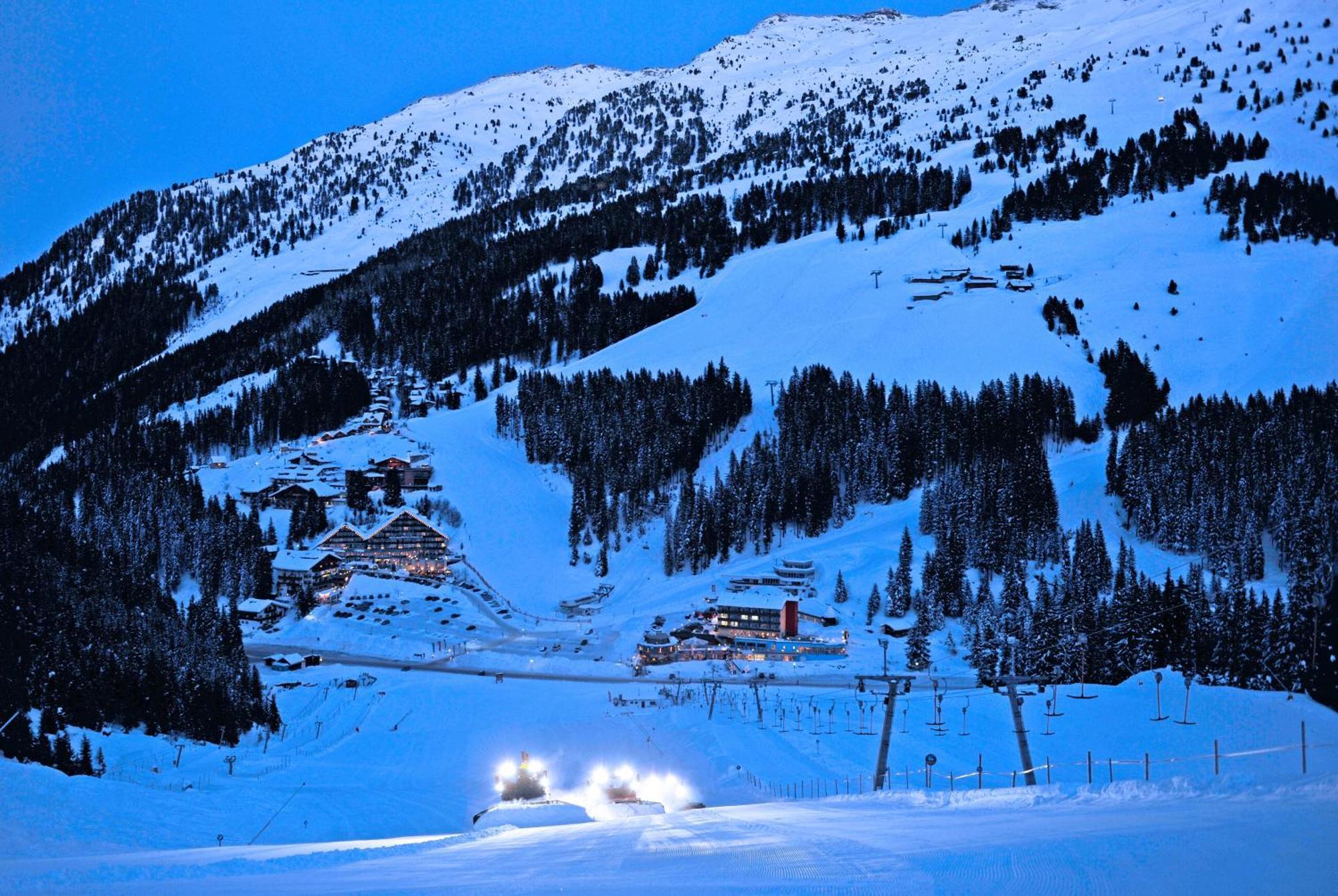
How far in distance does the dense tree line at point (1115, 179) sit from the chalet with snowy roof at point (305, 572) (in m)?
101

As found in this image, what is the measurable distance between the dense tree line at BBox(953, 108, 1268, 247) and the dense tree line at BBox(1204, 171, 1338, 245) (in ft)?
31.8

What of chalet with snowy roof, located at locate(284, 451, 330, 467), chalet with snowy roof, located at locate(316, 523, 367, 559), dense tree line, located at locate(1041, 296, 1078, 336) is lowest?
chalet with snowy roof, located at locate(316, 523, 367, 559)

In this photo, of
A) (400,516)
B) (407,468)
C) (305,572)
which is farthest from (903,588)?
(407,468)

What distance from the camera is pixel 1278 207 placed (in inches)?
4707

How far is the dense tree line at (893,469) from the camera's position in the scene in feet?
219

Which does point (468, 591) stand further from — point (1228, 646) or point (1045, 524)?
point (1228, 646)

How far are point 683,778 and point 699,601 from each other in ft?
102

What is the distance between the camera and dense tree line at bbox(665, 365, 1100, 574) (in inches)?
2633

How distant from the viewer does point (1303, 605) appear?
39.7 meters

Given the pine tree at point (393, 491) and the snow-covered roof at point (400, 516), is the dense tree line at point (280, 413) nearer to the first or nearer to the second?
the pine tree at point (393, 491)

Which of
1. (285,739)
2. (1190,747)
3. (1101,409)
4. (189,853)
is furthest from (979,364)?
(189,853)

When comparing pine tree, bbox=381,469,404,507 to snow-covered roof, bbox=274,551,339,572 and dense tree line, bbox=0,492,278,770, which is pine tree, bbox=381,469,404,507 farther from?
dense tree line, bbox=0,492,278,770

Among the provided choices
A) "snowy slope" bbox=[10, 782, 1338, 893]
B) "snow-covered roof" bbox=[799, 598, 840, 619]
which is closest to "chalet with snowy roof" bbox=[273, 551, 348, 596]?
"snow-covered roof" bbox=[799, 598, 840, 619]

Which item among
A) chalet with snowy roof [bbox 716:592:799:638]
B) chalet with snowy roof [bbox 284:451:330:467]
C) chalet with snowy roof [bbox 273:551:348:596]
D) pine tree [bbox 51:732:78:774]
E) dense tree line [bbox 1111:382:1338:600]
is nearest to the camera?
pine tree [bbox 51:732:78:774]
